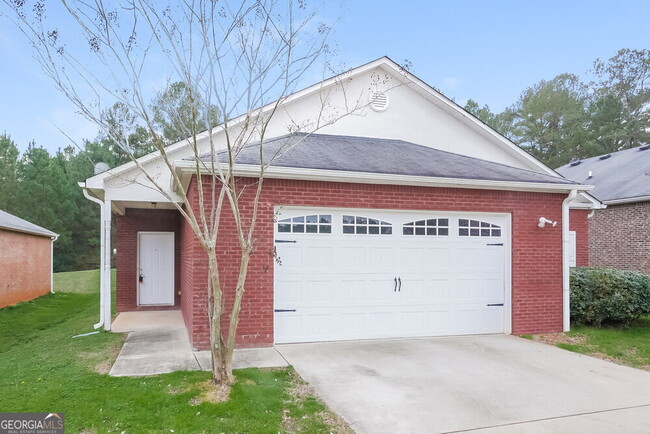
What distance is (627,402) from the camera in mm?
4867

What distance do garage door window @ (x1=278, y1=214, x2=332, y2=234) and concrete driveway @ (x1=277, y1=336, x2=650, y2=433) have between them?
1926 millimetres

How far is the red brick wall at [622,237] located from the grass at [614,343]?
654cm

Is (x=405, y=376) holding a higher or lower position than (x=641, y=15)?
lower

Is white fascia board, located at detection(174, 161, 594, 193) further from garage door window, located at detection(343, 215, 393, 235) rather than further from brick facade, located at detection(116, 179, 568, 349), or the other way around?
garage door window, located at detection(343, 215, 393, 235)

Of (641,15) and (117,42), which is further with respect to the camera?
(641,15)

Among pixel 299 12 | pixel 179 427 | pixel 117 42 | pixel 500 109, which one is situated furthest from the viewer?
pixel 500 109

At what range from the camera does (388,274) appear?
779 cm

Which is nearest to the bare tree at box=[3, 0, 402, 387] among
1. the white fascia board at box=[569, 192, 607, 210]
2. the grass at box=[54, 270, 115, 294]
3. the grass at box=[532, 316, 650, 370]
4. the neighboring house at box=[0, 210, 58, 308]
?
the grass at box=[532, 316, 650, 370]

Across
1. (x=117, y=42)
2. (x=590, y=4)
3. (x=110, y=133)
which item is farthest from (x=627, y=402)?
(x=590, y=4)

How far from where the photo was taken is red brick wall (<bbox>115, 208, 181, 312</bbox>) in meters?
11.7

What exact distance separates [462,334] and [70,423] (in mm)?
6530

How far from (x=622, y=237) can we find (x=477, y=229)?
10527 mm

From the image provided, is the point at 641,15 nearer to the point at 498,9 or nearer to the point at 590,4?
the point at 590,4

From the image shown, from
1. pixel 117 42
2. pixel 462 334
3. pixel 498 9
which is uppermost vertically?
pixel 498 9
